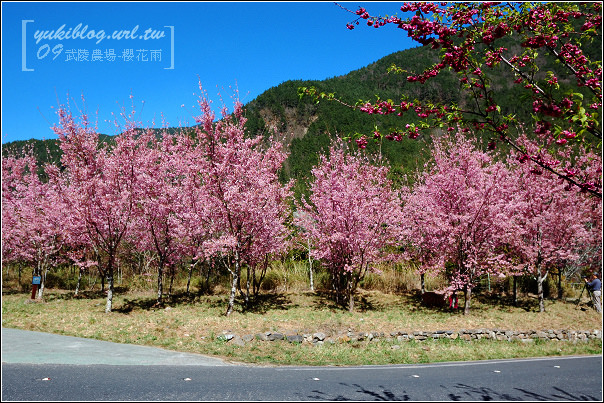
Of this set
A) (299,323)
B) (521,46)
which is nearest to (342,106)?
(299,323)

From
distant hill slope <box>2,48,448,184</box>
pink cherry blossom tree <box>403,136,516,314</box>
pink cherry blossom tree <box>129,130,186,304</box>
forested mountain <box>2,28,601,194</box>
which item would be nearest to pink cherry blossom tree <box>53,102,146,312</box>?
pink cherry blossom tree <box>129,130,186,304</box>

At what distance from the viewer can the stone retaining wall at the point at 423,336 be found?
11.0 m

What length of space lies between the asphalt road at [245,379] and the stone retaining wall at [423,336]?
2384 millimetres

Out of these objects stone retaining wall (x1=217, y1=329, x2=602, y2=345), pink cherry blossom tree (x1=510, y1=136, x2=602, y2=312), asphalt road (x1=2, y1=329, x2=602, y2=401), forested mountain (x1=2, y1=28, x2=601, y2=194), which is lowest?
stone retaining wall (x1=217, y1=329, x2=602, y2=345)

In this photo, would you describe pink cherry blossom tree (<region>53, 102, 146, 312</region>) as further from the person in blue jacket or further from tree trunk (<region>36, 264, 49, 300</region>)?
the person in blue jacket

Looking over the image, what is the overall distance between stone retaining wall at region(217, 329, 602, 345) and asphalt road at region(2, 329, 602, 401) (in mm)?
2384

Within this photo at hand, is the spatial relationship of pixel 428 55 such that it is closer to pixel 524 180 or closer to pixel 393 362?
pixel 524 180

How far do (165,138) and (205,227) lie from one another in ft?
13.9

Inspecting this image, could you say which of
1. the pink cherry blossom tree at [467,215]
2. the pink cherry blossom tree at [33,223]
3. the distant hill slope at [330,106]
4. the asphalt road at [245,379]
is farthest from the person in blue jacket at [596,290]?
the distant hill slope at [330,106]

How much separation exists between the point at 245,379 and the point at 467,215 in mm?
10256

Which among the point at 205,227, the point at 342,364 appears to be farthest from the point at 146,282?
the point at 342,364

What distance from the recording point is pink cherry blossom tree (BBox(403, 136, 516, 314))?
47.5 ft

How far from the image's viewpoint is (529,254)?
1554cm

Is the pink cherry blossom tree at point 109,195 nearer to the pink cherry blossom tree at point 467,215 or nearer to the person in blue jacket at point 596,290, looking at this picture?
the pink cherry blossom tree at point 467,215
